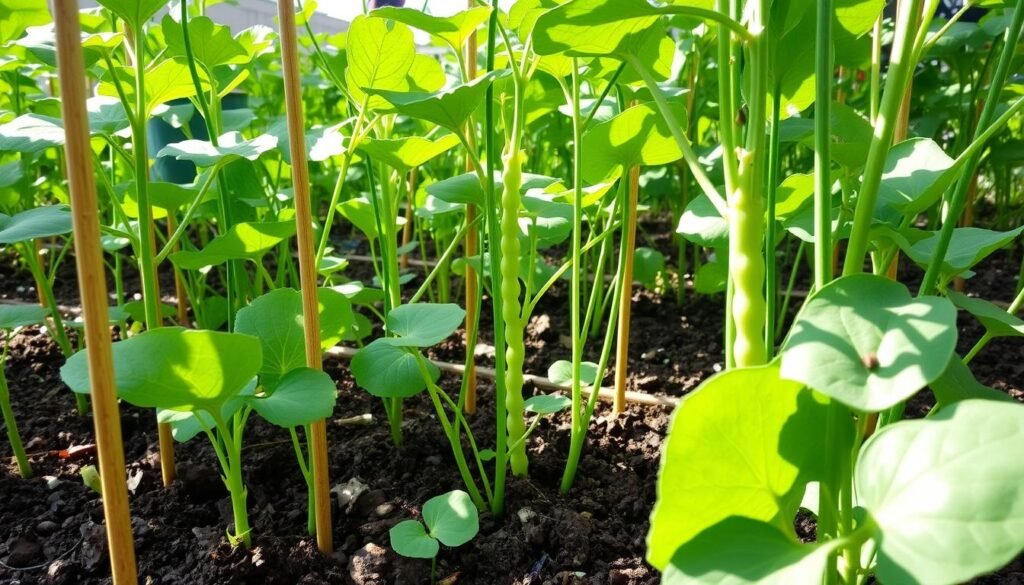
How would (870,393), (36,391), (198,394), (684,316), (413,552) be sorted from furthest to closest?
(684,316), (36,391), (413,552), (198,394), (870,393)

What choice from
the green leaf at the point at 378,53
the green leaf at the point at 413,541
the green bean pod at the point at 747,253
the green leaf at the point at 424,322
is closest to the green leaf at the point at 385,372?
the green leaf at the point at 424,322

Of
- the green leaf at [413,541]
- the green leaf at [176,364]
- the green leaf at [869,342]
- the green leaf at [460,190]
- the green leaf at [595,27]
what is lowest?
the green leaf at [413,541]

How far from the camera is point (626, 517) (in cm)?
78

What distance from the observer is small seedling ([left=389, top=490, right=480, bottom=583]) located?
25.4 inches

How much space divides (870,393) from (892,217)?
0.42 meters

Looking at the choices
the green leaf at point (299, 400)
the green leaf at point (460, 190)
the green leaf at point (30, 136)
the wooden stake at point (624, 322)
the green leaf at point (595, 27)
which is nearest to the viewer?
the green leaf at point (595, 27)

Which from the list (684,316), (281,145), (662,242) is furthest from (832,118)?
(662,242)

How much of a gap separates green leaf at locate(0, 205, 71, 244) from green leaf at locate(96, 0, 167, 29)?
197mm

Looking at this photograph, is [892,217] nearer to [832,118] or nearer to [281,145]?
[832,118]

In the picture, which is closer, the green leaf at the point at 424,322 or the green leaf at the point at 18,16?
the green leaf at the point at 424,322

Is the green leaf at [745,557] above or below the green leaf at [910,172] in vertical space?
below

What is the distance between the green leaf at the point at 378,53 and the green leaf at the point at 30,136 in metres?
0.26

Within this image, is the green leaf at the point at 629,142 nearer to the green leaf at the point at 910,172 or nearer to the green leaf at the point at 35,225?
the green leaf at the point at 910,172

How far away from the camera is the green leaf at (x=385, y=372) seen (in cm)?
72
